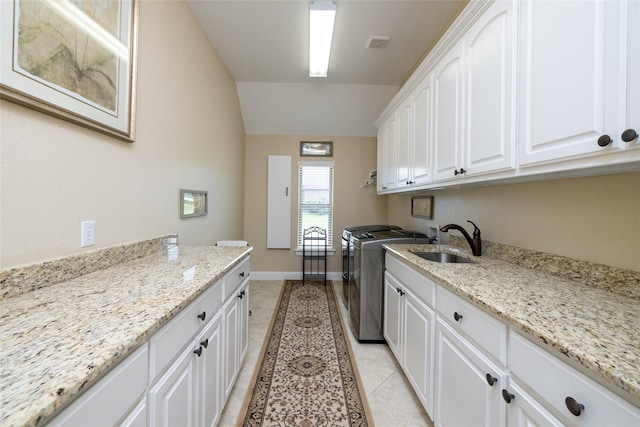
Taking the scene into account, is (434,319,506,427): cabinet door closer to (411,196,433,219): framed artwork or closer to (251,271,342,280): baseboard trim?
(411,196,433,219): framed artwork

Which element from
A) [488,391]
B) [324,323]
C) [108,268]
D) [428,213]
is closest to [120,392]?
[108,268]

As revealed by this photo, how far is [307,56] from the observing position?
3.03m

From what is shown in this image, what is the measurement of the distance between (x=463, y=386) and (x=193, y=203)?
7.65 ft

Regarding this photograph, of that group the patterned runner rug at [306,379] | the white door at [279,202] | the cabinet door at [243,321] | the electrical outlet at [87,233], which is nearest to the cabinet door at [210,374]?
the patterned runner rug at [306,379]

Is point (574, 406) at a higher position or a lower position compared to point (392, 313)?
higher

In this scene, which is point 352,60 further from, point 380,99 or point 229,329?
point 229,329

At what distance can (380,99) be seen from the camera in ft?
12.8

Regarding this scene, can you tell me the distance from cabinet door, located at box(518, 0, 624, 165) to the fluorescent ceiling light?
58.5 inches

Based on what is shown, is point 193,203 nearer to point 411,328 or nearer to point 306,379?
point 306,379

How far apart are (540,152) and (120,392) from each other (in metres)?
1.64

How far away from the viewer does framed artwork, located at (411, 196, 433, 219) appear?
272cm

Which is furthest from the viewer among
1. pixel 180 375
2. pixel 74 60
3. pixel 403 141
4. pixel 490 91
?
pixel 403 141

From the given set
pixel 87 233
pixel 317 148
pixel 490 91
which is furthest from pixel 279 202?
pixel 490 91

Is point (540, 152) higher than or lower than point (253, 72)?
lower
